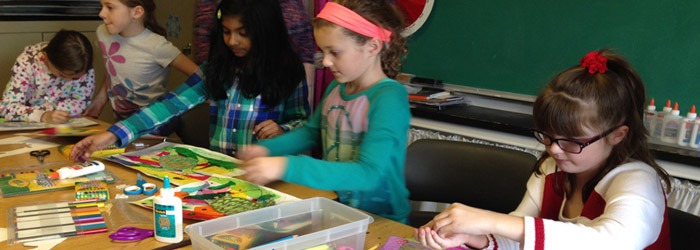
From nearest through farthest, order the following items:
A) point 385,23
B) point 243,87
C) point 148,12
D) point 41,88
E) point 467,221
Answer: point 467,221 < point 385,23 < point 243,87 < point 41,88 < point 148,12

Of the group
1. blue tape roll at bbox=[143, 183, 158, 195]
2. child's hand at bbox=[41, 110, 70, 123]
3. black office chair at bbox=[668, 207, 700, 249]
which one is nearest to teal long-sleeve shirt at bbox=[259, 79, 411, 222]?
blue tape roll at bbox=[143, 183, 158, 195]

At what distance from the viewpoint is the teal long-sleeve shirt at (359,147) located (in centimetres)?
139

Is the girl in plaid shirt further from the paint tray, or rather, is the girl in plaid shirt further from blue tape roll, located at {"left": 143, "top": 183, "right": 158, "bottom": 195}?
blue tape roll, located at {"left": 143, "top": 183, "right": 158, "bottom": 195}

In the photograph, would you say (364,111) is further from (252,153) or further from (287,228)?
(287,228)

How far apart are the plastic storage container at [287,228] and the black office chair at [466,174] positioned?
617mm

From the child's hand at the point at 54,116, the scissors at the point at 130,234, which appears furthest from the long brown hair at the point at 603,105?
the child's hand at the point at 54,116

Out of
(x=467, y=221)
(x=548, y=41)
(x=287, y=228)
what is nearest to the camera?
(x=467, y=221)

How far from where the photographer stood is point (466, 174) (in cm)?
181

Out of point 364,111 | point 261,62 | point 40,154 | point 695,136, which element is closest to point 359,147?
point 364,111

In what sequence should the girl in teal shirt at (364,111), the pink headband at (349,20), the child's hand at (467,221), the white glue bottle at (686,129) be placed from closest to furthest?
the child's hand at (467,221) < the girl in teal shirt at (364,111) < the pink headband at (349,20) < the white glue bottle at (686,129)

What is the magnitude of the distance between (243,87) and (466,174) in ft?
2.86

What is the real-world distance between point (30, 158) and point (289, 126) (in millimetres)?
824

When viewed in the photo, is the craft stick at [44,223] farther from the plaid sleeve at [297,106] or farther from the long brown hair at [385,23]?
the plaid sleeve at [297,106]

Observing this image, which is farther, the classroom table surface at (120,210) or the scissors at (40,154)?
the scissors at (40,154)
